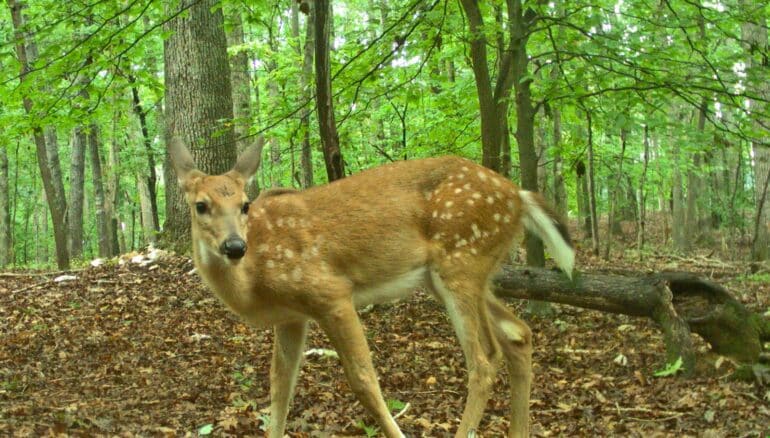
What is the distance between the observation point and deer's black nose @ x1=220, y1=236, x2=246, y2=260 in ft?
12.9

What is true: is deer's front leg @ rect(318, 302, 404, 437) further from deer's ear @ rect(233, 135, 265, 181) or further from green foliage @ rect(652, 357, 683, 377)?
green foliage @ rect(652, 357, 683, 377)

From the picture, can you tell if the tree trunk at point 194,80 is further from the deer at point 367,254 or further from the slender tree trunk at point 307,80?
the deer at point 367,254

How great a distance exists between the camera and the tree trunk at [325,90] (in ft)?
19.3

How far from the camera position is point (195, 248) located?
14.8 ft

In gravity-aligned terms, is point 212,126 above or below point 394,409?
above

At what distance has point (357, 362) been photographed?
4273 millimetres

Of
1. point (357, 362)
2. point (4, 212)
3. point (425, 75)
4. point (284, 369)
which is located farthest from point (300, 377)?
point (4, 212)

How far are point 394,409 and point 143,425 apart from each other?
1797 mm

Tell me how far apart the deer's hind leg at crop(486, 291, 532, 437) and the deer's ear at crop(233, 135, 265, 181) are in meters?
1.94

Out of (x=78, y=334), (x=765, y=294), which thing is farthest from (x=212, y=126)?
(x=765, y=294)

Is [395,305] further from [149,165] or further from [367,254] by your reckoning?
[149,165]

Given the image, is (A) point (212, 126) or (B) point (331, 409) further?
(A) point (212, 126)

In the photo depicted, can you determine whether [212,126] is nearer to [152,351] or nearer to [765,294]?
[152,351]

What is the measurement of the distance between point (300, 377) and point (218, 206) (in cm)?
246
